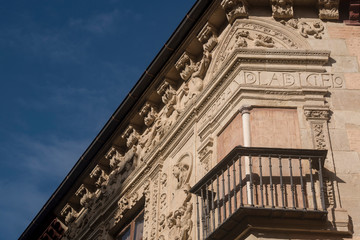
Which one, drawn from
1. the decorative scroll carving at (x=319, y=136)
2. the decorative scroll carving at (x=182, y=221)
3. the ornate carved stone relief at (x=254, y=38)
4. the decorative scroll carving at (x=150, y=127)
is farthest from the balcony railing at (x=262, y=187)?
the decorative scroll carving at (x=150, y=127)

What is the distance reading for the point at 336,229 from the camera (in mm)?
8938

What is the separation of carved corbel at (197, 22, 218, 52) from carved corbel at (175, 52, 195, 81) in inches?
20.2

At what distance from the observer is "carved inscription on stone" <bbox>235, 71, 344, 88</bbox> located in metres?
10.9

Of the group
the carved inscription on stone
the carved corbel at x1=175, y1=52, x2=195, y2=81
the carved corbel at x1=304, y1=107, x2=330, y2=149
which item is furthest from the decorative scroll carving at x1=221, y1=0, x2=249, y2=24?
the carved corbel at x1=304, y1=107, x2=330, y2=149

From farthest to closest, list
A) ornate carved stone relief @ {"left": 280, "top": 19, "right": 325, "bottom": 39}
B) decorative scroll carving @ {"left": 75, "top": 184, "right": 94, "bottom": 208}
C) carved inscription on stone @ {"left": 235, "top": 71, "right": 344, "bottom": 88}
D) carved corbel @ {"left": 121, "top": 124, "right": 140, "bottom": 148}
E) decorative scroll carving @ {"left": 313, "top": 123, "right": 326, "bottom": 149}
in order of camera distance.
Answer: decorative scroll carving @ {"left": 75, "top": 184, "right": 94, "bottom": 208}, carved corbel @ {"left": 121, "top": 124, "right": 140, "bottom": 148}, ornate carved stone relief @ {"left": 280, "top": 19, "right": 325, "bottom": 39}, carved inscription on stone @ {"left": 235, "top": 71, "right": 344, "bottom": 88}, decorative scroll carving @ {"left": 313, "top": 123, "right": 326, "bottom": 149}

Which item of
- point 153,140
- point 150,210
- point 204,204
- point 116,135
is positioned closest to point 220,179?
point 204,204

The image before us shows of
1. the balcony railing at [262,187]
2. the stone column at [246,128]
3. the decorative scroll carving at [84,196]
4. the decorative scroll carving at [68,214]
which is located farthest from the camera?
the decorative scroll carving at [68,214]

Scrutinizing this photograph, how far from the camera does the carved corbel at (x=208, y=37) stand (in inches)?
496

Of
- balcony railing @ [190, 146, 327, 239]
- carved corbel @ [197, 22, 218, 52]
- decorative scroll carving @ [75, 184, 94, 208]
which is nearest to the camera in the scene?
balcony railing @ [190, 146, 327, 239]

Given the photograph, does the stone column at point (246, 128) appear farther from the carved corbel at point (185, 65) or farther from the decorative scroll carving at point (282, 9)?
the carved corbel at point (185, 65)

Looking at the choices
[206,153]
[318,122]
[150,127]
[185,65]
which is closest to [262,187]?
[318,122]

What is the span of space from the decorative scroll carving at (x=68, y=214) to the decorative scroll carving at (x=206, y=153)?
6.98m

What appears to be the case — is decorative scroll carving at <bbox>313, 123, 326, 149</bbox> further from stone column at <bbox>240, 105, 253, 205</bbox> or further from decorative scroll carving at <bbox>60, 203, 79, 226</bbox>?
decorative scroll carving at <bbox>60, 203, 79, 226</bbox>

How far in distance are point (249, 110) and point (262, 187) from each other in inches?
68.4
